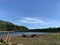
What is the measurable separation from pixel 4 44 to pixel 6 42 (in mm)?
1077

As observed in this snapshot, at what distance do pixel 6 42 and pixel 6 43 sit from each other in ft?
2.28

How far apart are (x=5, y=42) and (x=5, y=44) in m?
1.02

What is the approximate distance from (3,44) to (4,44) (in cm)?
18

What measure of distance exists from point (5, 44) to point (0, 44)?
0.76 m

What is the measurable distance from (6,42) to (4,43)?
0.55m

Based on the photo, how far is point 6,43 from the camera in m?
23.3

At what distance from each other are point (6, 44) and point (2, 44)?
58cm

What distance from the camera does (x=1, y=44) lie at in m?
23.1

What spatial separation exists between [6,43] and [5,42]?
0.65m

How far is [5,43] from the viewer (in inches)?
920

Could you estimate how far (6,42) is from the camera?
24.0 metres

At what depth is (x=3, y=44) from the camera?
2308cm

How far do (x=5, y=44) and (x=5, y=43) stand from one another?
43 cm

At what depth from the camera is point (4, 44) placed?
2297 centimetres
